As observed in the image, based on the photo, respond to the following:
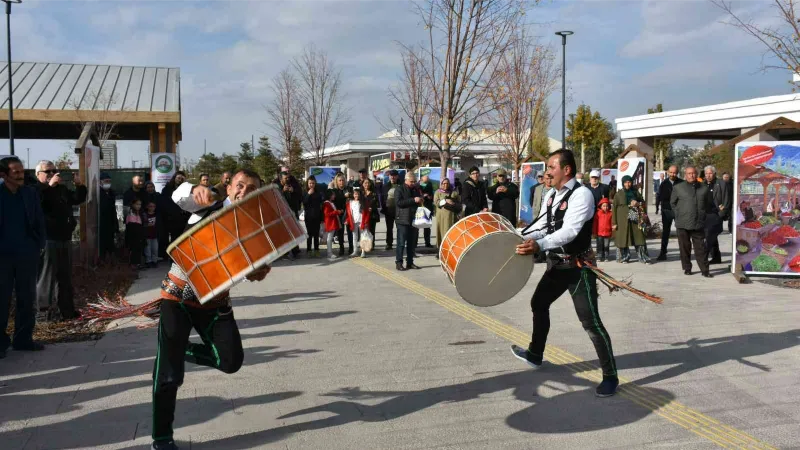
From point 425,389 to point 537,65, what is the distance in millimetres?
24363

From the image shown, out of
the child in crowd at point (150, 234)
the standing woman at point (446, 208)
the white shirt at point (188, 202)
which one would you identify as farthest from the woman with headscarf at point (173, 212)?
the white shirt at point (188, 202)

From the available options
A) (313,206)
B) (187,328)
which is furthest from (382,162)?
(187,328)

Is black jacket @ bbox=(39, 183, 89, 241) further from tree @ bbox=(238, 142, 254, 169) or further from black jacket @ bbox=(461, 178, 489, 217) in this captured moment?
tree @ bbox=(238, 142, 254, 169)

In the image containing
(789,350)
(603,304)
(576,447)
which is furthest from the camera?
(603,304)

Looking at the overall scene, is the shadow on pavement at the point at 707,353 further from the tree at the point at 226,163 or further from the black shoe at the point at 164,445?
the tree at the point at 226,163

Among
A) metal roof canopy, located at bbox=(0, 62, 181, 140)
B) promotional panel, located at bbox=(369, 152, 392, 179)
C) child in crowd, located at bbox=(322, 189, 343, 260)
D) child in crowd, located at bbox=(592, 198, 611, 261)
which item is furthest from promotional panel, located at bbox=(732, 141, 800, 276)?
promotional panel, located at bbox=(369, 152, 392, 179)

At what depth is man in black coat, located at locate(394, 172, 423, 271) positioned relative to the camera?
13336mm

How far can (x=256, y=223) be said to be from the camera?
13.7 feet

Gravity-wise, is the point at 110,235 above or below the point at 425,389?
above

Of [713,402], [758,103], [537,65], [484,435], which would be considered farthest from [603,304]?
[758,103]

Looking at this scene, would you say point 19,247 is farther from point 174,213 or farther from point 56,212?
point 174,213

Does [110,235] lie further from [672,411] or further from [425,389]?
[672,411]

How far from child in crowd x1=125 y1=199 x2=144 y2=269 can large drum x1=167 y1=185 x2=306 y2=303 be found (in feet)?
32.9

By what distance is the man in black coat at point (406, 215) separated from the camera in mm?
13336
